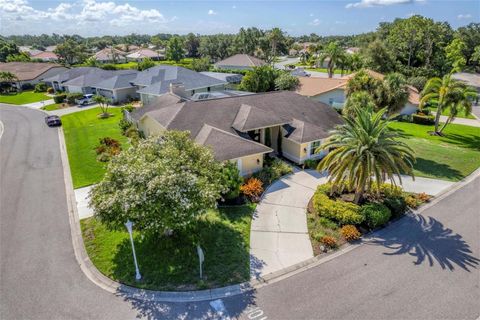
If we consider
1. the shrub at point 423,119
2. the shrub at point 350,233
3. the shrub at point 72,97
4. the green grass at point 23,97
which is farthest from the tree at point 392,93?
the green grass at point 23,97

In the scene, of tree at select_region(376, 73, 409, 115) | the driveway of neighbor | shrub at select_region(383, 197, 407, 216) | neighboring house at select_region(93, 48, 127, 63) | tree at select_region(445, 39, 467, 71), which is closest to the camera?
the driveway of neighbor

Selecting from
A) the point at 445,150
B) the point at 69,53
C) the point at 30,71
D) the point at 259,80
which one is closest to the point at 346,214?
the point at 445,150

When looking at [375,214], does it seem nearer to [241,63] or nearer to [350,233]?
[350,233]

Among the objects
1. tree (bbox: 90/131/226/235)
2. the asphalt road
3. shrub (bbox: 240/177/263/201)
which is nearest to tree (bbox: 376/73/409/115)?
the asphalt road

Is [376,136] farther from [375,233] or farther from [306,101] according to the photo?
[306,101]

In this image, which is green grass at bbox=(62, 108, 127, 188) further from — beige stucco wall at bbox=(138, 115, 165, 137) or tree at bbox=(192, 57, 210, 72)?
tree at bbox=(192, 57, 210, 72)

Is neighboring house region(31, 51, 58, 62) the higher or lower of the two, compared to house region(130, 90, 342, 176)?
higher

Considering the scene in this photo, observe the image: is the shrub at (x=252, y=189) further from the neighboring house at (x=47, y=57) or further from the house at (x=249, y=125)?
the neighboring house at (x=47, y=57)
